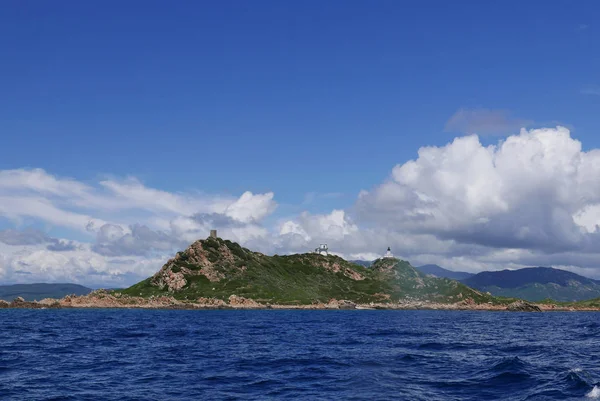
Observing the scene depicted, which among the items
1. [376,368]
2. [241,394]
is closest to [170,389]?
[241,394]

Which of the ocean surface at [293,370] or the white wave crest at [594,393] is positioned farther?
the ocean surface at [293,370]

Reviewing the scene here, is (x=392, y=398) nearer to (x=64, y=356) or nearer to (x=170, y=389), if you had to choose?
(x=170, y=389)

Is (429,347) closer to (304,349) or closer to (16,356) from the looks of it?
(304,349)

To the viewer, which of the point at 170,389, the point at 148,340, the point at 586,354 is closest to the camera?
the point at 170,389

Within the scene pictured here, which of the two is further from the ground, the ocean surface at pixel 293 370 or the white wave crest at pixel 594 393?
the white wave crest at pixel 594 393

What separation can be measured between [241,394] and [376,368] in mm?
19085

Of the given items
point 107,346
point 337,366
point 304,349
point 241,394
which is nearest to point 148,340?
point 107,346

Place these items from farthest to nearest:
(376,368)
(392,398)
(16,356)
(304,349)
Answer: (304,349) → (16,356) → (376,368) → (392,398)

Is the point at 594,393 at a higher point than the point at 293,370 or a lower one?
higher

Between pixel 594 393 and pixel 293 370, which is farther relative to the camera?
pixel 293 370

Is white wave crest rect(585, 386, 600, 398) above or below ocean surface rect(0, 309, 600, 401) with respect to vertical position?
above

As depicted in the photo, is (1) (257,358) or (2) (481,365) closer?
(2) (481,365)

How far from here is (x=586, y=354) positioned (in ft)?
228

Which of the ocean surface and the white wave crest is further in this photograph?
the ocean surface
